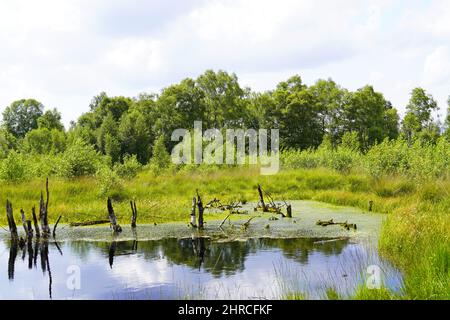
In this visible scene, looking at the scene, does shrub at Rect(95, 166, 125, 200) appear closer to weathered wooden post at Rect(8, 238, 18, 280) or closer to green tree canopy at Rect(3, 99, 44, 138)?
weathered wooden post at Rect(8, 238, 18, 280)

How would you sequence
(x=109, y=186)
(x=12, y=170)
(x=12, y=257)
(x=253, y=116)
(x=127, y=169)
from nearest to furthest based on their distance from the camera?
(x=12, y=257) < (x=109, y=186) < (x=12, y=170) < (x=127, y=169) < (x=253, y=116)

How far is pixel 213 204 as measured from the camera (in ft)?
61.5

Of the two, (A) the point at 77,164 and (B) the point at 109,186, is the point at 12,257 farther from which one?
(A) the point at 77,164

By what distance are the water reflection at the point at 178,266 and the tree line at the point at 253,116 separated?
3954cm

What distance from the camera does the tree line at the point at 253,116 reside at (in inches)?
2067

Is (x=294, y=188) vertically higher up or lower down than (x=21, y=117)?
lower down

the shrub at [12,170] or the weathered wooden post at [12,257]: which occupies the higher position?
the shrub at [12,170]

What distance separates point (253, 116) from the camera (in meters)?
55.7

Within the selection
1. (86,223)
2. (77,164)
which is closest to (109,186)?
(77,164)

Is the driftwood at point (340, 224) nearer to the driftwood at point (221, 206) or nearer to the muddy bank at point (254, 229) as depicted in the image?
the muddy bank at point (254, 229)

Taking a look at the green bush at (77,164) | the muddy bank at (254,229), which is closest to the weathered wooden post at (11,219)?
the muddy bank at (254,229)

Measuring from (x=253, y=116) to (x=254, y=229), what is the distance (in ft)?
137
